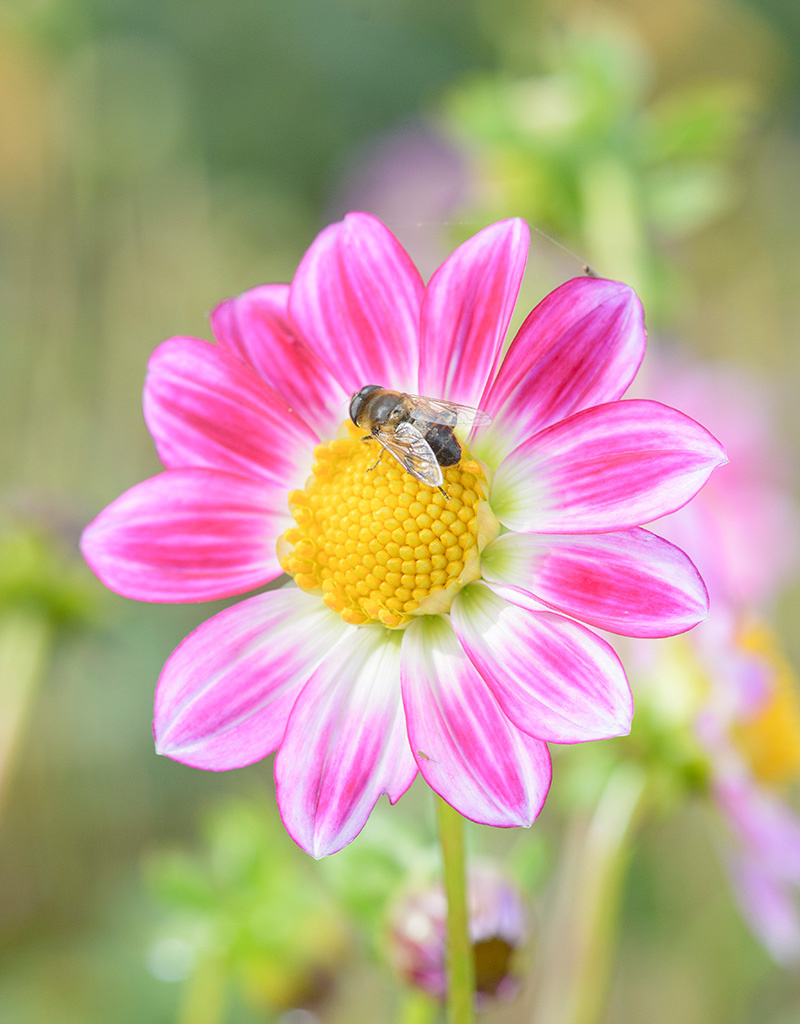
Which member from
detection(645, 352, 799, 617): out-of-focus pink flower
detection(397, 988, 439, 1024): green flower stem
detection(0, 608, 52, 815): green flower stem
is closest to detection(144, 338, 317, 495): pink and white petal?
detection(397, 988, 439, 1024): green flower stem

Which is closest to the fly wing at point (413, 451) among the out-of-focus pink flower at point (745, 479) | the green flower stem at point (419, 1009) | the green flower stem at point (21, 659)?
the green flower stem at point (419, 1009)

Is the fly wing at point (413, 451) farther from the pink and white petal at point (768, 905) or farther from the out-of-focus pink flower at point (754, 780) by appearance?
the pink and white petal at point (768, 905)

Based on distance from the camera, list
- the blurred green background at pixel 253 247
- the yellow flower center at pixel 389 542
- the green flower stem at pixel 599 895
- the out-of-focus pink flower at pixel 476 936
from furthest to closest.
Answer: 1. the blurred green background at pixel 253 247
2. the green flower stem at pixel 599 895
3. the out-of-focus pink flower at pixel 476 936
4. the yellow flower center at pixel 389 542

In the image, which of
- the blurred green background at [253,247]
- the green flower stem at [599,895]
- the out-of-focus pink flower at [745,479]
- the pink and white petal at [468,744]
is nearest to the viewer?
the pink and white petal at [468,744]

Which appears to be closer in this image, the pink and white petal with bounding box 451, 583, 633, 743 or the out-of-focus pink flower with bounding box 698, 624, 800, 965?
the pink and white petal with bounding box 451, 583, 633, 743

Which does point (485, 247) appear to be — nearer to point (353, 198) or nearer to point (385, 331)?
point (385, 331)

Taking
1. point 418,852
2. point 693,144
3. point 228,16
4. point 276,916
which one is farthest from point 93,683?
point 228,16

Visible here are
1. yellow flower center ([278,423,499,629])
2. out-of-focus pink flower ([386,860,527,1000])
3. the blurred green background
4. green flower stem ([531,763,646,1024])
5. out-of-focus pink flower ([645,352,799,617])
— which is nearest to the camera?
yellow flower center ([278,423,499,629])

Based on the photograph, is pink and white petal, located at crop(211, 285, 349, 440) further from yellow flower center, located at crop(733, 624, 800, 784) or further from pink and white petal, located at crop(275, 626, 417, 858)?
yellow flower center, located at crop(733, 624, 800, 784)
